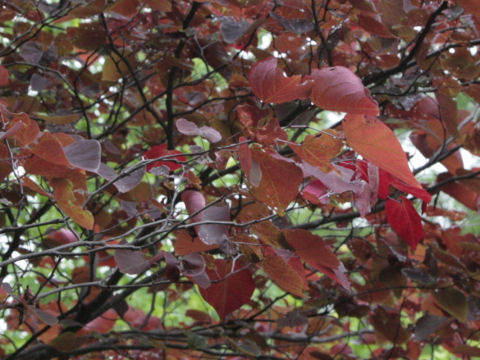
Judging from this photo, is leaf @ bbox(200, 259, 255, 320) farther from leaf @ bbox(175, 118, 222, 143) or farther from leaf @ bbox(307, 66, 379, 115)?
leaf @ bbox(307, 66, 379, 115)

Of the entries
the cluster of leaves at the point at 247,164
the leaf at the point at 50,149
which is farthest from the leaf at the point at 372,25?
the leaf at the point at 50,149

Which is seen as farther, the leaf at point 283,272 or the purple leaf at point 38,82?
the purple leaf at point 38,82

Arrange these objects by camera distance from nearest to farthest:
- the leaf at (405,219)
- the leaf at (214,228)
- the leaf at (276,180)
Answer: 1. the leaf at (276,180)
2. the leaf at (214,228)
3. the leaf at (405,219)

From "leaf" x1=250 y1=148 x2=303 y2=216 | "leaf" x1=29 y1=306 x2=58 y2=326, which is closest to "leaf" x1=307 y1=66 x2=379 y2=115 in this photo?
"leaf" x1=250 y1=148 x2=303 y2=216

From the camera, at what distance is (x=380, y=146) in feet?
2.15

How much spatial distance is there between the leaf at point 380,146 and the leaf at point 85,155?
31 cm

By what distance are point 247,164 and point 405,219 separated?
418 millimetres

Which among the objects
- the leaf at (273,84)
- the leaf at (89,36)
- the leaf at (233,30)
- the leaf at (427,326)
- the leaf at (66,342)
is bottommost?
the leaf at (427,326)

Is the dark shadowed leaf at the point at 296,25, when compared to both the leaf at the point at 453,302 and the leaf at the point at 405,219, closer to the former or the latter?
the leaf at the point at 405,219

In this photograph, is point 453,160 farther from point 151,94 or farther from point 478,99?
point 151,94

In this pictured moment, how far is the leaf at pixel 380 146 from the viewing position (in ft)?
2.12

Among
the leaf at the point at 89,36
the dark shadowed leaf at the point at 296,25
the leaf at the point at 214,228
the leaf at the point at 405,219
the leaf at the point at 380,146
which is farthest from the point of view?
the leaf at the point at 89,36

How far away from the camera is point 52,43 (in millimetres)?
1611

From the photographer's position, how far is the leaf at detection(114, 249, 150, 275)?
92cm
